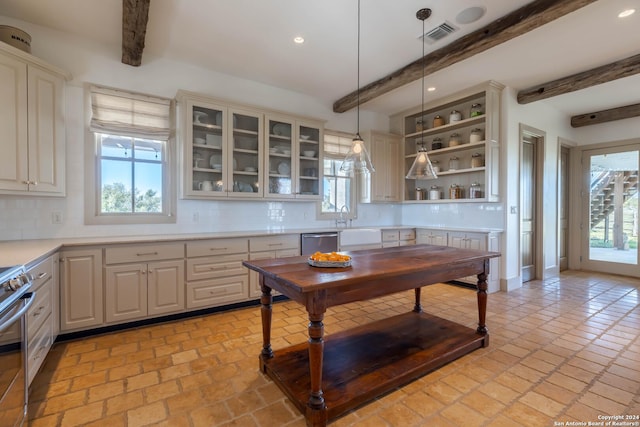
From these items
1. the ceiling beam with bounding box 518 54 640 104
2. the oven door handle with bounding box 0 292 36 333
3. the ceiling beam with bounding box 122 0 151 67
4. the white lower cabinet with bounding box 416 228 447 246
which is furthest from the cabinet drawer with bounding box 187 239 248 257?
the ceiling beam with bounding box 518 54 640 104

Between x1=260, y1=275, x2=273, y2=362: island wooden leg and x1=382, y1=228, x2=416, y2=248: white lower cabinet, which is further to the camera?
x1=382, y1=228, x2=416, y2=248: white lower cabinet

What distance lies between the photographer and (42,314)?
2.15 metres

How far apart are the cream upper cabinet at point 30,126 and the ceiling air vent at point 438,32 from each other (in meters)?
3.52

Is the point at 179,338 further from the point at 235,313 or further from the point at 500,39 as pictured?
the point at 500,39

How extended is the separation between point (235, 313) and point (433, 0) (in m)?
3.56

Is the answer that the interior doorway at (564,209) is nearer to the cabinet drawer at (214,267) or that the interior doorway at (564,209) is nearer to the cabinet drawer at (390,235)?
the cabinet drawer at (390,235)

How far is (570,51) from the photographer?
3.33 m

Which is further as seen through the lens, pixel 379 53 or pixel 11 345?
pixel 379 53

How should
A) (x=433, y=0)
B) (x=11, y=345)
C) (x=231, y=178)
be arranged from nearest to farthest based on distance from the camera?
(x=11, y=345)
(x=433, y=0)
(x=231, y=178)

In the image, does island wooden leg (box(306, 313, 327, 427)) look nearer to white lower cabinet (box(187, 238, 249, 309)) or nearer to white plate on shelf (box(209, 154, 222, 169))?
white lower cabinet (box(187, 238, 249, 309))

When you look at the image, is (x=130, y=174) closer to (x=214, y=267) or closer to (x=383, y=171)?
(x=214, y=267)

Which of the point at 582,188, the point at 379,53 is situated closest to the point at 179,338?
the point at 379,53

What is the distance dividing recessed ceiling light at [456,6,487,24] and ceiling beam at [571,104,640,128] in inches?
163

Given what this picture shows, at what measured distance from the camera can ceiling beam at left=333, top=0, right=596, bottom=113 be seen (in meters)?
2.40
